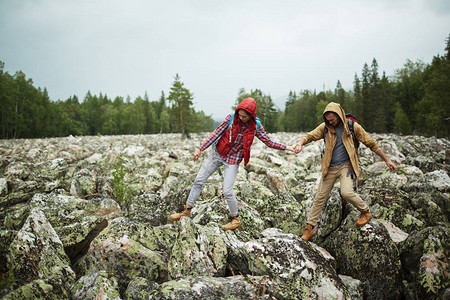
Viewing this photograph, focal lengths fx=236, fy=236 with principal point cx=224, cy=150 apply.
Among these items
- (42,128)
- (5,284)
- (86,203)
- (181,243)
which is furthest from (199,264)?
(42,128)

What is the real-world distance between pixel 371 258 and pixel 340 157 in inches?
65.7

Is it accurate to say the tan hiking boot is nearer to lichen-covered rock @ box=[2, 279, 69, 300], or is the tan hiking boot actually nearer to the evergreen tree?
lichen-covered rock @ box=[2, 279, 69, 300]

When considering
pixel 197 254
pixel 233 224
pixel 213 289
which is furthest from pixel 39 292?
pixel 233 224

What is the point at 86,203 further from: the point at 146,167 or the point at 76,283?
the point at 146,167

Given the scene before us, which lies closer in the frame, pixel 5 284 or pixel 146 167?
pixel 5 284

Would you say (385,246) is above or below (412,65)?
below

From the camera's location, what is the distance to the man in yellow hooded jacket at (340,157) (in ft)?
13.2

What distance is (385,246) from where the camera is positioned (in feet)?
12.1

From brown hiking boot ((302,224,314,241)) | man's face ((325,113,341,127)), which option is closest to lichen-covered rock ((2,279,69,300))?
brown hiking boot ((302,224,314,241))

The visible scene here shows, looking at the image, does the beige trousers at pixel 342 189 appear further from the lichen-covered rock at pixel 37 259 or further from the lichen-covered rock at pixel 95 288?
the lichen-covered rock at pixel 37 259

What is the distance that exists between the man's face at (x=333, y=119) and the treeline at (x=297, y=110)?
96.2 feet

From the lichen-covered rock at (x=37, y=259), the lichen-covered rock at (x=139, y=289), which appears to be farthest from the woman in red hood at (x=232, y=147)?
the lichen-covered rock at (x=37, y=259)

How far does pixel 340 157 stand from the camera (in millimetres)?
4254

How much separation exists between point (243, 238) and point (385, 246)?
7.46 ft
